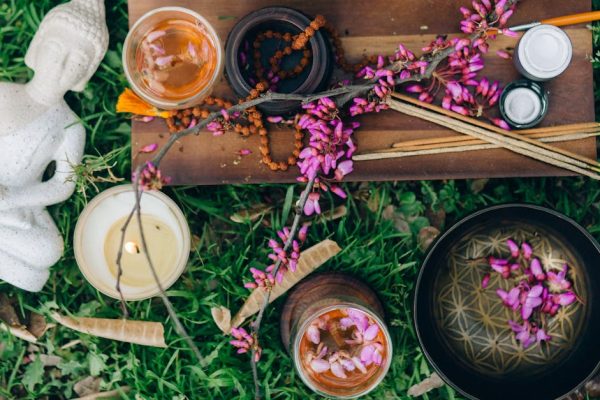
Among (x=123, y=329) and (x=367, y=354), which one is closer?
(x=367, y=354)

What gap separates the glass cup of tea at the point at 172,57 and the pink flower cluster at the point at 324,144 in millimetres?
169

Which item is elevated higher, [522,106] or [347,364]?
[522,106]

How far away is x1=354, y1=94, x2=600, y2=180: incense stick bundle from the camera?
41.5 inches

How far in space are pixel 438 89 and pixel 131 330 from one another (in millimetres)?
719

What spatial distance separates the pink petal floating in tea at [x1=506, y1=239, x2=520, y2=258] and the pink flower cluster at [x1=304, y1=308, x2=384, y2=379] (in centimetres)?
31

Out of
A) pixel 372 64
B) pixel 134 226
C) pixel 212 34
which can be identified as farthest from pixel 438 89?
pixel 134 226

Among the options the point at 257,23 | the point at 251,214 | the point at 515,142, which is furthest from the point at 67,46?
the point at 515,142

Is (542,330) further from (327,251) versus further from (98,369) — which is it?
(98,369)

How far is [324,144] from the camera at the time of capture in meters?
1.01

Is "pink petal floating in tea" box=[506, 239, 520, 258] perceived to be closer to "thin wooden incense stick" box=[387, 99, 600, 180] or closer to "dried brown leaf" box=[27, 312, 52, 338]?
"thin wooden incense stick" box=[387, 99, 600, 180]

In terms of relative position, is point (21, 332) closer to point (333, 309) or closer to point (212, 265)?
point (212, 265)

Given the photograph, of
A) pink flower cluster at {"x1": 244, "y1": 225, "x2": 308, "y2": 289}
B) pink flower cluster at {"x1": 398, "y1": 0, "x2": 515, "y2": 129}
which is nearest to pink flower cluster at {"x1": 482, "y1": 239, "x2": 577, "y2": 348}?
pink flower cluster at {"x1": 398, "y1": 0, "x2": 515, "y2": 129}

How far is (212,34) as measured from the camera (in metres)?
1.00

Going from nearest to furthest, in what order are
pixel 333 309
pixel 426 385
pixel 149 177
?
pixel 149 177, pixel 333 309, pixel 426 385
